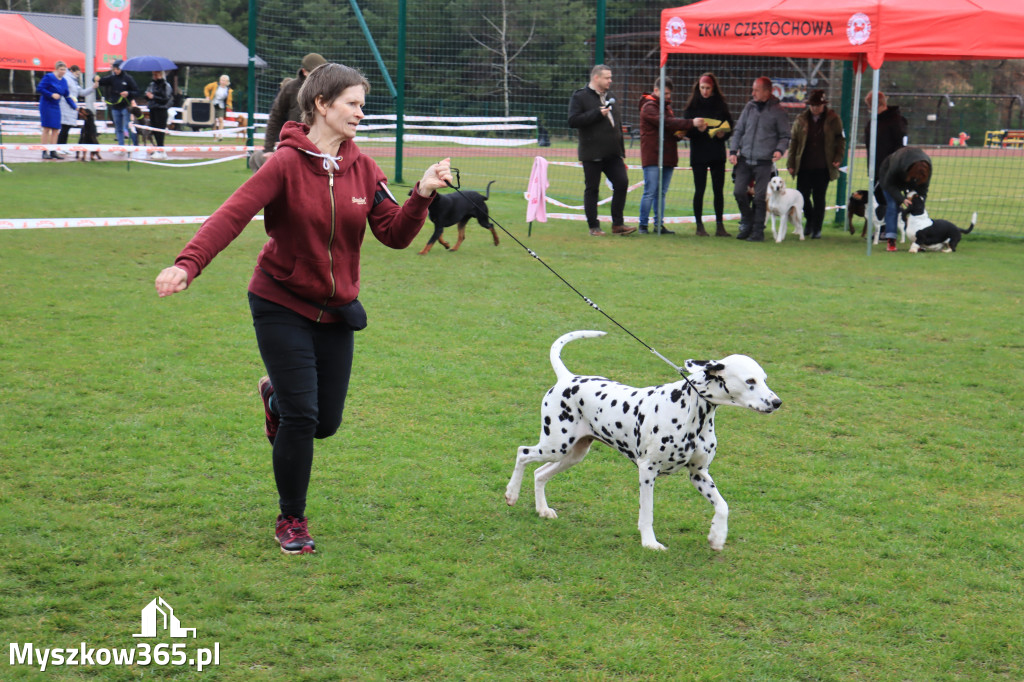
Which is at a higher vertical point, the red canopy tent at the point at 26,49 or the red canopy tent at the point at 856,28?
the red canopy tent at the point at 26,49

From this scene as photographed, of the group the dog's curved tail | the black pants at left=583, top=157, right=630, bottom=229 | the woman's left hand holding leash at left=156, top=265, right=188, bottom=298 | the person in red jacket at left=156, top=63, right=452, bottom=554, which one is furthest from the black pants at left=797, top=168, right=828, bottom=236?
the woman's left hand holding leash at left=156, top=265, right=188, bottom=298

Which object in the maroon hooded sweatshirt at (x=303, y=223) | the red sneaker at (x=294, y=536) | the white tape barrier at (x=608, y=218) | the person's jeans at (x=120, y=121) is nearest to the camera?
the maroon hooded sweatshirt at (x=303, y=223)

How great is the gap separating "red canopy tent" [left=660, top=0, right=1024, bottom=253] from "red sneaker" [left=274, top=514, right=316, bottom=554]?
32.3 feet

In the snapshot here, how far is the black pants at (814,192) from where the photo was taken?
43.6 ft

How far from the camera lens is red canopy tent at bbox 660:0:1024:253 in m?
11.1

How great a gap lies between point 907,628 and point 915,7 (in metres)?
9.90

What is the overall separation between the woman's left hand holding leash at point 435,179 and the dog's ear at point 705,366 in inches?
46.4

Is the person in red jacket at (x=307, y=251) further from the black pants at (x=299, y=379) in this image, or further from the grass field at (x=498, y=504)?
the grass field at (x=498, y=504)

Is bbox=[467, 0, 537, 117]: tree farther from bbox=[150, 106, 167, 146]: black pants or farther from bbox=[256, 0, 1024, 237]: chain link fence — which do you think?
bbox=[150, 106, 167, 146]: black pants

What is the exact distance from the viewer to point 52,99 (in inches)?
821

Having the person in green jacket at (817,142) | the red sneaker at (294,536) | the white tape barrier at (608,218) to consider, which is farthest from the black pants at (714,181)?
the red sneaker at (294,536)

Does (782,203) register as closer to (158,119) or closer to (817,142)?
(817,142)

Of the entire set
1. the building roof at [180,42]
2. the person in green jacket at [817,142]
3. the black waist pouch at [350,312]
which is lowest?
the black waist pouch at [350,312]

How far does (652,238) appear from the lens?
13312 millimetres
